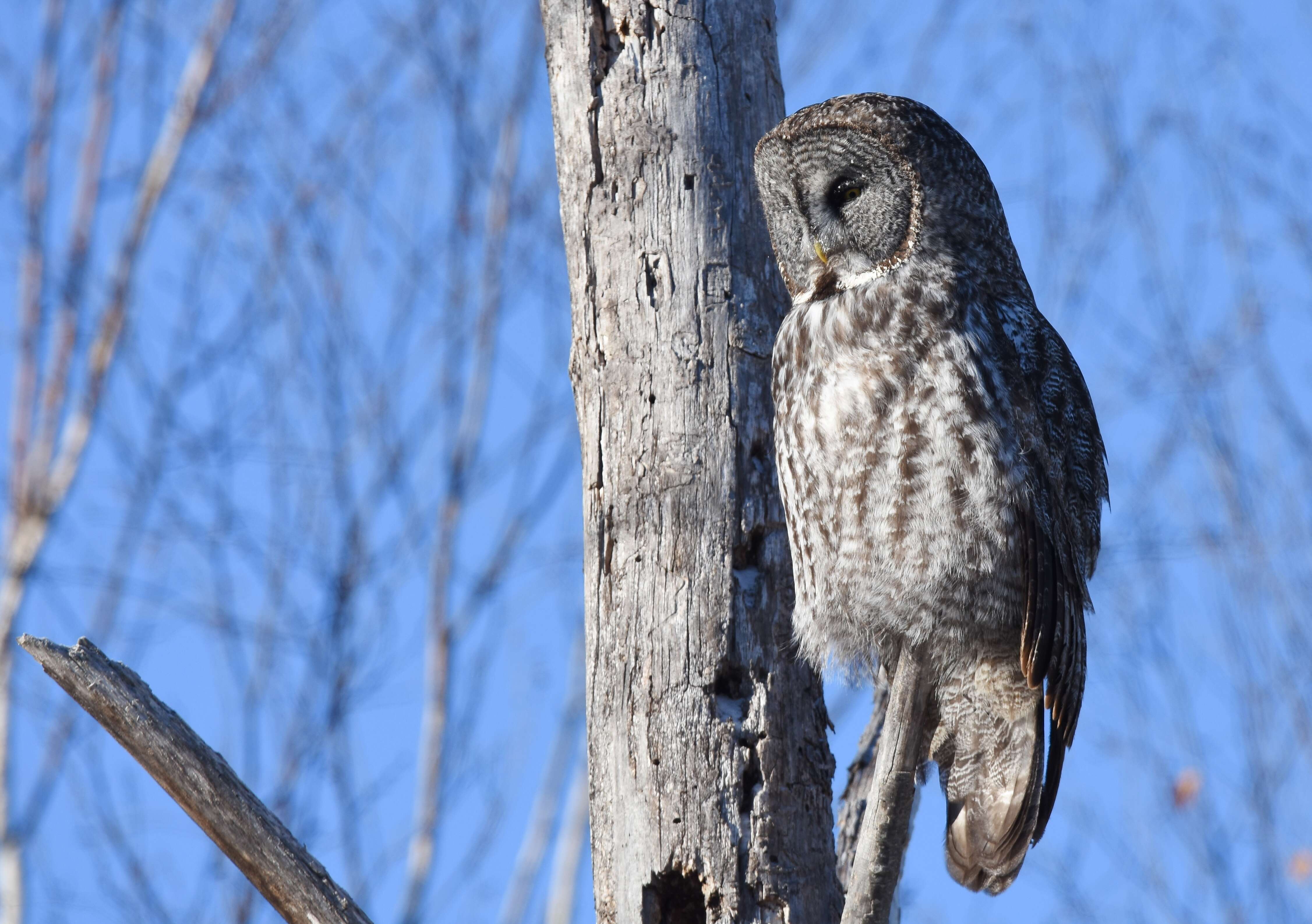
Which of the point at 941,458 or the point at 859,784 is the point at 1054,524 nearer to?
the point at 941,458

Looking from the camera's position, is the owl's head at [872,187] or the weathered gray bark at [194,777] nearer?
the weathered gray bark at [194,777]

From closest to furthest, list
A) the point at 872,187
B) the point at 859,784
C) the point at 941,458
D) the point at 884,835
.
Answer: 1. the point at 884,835
2. the point at 941,458
3. the point at 872,187
4. the point at 859,784

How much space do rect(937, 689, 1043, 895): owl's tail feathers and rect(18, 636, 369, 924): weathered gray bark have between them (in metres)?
1.17

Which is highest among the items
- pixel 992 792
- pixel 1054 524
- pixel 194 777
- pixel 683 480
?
pixel 683 480

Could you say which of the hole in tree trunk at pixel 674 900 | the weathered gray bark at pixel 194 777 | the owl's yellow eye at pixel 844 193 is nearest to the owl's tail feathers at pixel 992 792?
the hole in tree trunk at pixel 674 900

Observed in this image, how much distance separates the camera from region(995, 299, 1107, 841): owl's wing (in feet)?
8.73

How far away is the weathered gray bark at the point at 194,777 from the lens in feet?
8.46

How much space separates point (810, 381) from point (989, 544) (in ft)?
1.50

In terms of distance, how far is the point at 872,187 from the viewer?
2943mm

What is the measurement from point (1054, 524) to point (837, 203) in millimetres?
795

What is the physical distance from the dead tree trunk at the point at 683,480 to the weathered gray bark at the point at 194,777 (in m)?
0.61

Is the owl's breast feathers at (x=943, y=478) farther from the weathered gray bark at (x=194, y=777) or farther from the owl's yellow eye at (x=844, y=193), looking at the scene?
the weathered gray bark at (x=194, y=777)

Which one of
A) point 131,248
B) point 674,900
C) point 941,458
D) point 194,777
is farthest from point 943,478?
point 131,248

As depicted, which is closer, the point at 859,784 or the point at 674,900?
the point at 674,900
